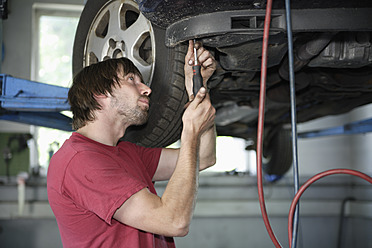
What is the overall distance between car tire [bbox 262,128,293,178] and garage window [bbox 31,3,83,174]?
257 centimetres

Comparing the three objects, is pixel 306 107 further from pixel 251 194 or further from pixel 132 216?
pixel 251 194

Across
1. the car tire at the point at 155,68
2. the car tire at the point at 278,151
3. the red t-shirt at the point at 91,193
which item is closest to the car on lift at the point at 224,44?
the car tire at the point at 155,68

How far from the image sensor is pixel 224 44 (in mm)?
1123

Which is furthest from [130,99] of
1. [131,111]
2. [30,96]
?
[30,96]

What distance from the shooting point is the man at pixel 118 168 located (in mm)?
1021

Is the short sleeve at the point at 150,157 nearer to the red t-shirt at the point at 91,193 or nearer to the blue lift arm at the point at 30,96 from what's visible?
the red t-shirt at the point at 91,193

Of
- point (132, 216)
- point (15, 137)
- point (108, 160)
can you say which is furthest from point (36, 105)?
point (15, 137)

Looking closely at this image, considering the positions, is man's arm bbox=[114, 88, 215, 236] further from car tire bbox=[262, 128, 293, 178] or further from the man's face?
car tire bbox=[262, 128, 293, 178]

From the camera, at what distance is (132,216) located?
102 centimetres

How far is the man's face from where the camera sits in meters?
1.30

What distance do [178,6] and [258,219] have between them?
4.58m

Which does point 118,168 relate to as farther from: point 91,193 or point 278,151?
point 278,151

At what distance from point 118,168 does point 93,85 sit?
1.24 ft

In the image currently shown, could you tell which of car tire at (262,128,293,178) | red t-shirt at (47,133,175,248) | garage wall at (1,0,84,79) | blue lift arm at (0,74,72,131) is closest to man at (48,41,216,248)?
red t-shirt at (47,133,175,248)
